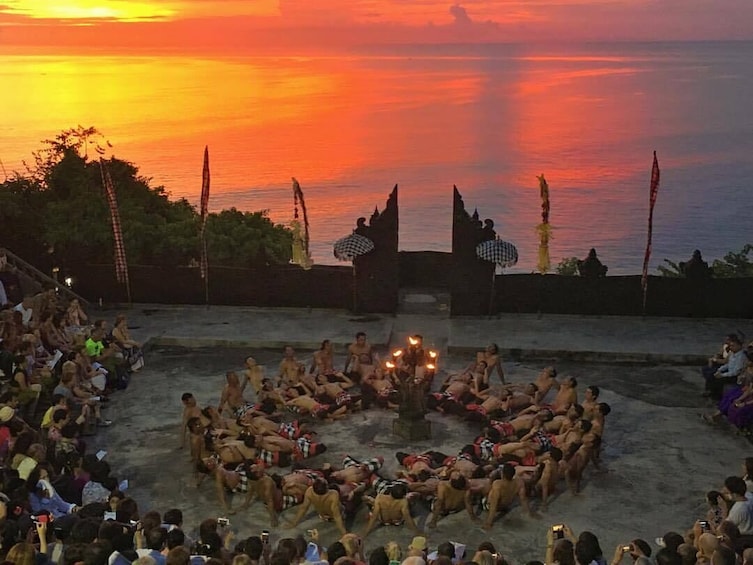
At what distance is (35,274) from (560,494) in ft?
48.8

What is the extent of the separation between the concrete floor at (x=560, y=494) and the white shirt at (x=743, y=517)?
171cm

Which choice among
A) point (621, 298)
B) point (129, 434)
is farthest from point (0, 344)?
point (621, 298)

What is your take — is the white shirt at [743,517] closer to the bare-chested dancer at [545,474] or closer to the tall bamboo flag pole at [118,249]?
the bare-chested dancer at [545,474]

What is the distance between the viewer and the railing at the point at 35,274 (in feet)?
70.8

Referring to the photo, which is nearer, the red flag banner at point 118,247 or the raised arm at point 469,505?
the raised arm at point 469,505

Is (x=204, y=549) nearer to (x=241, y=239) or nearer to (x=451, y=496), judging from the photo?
(x=451, y=496)

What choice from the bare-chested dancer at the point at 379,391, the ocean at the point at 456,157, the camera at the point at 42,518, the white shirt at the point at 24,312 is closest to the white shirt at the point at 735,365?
the bare-chested dancer at the point at 379,391

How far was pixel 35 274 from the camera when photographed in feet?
72.7

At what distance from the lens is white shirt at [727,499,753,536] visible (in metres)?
10.6

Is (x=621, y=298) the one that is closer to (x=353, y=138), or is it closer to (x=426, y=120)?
(x=353, y=138)

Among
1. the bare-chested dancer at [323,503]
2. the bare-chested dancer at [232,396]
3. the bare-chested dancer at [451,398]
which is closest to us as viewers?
the bare-chested dancer at [323,503]

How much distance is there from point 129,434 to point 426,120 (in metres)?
114

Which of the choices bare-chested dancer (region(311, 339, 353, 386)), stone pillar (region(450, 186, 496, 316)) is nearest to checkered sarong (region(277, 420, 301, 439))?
bare-chested dancer (region(311, 339, 353, 386))

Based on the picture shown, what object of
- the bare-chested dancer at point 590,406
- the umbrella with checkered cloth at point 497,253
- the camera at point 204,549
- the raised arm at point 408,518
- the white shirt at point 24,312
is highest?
the umbrella with checkered cloth at point 497,253
